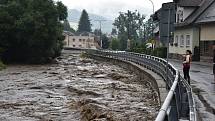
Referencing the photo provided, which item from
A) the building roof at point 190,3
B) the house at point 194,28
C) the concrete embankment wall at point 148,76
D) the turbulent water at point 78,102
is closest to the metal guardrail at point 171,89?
the concrete embankment wall at point 148,76

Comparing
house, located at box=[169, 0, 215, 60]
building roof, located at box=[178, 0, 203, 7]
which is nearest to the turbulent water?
house, located at box=[169, 0, 215, 60]

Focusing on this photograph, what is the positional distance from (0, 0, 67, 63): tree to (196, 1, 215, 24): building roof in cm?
1844

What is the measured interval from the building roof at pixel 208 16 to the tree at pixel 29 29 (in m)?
18.4

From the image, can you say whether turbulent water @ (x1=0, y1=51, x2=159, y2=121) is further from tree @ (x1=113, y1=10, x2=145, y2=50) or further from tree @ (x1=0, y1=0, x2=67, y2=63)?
tree @ (x1=113, y1=10, x2=145, y2=50)

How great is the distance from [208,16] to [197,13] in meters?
4.79

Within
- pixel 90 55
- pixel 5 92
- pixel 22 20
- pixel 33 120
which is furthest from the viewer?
pixel 90 55

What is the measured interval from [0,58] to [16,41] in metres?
3.24

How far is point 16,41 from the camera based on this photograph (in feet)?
179

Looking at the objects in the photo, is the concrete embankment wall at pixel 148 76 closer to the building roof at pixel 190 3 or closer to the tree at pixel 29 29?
the tree at pixel 29 29

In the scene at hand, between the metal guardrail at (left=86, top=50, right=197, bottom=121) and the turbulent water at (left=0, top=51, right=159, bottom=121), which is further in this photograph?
the turbulent water at (left=0, top=51, right=159, bottom=121)

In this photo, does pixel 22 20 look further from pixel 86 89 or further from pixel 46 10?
pixel 86 89

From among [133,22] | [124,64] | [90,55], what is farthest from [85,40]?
[124,64]

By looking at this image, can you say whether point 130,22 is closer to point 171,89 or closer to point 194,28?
point 194,28

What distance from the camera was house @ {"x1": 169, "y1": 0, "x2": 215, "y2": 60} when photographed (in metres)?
44.3
